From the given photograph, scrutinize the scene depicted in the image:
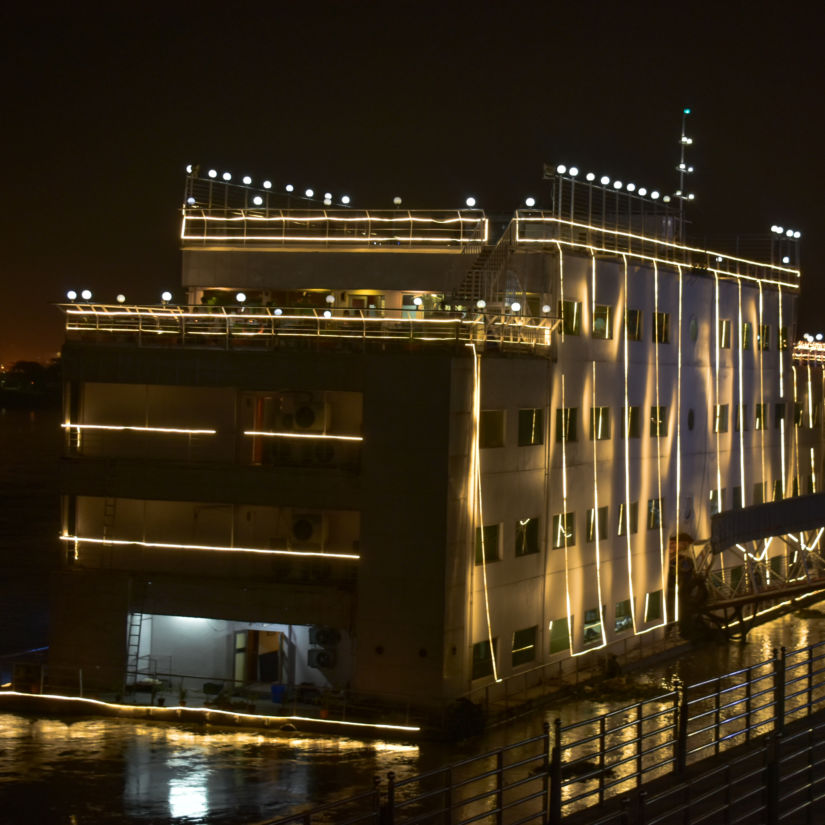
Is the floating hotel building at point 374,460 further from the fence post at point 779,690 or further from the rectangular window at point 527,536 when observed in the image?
the fence post at point 779,690

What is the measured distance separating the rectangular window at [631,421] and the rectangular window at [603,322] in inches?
81.4

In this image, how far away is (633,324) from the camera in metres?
34.5

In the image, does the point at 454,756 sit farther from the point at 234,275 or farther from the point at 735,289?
the point at 735,289

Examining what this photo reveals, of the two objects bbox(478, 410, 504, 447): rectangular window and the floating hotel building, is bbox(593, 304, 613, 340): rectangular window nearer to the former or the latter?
the floating hotel building

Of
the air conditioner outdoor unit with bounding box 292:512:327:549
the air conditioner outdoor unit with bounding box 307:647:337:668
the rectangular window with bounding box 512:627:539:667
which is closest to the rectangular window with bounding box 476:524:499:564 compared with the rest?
the rectangular window with bounding box 512:627:539:667

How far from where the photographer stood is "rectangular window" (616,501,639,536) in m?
33.9

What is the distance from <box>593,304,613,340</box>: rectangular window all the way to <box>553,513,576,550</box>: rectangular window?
4.38 meters

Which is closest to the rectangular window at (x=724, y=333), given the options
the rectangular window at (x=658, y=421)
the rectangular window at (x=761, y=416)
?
the rectangular window at (x=761, y=416)

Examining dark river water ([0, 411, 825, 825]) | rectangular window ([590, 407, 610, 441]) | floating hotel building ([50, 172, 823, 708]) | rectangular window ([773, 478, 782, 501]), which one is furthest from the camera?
rectangular window ([773, 478, 782, 501])

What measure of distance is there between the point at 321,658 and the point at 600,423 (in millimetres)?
9337

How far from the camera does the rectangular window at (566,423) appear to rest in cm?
3056

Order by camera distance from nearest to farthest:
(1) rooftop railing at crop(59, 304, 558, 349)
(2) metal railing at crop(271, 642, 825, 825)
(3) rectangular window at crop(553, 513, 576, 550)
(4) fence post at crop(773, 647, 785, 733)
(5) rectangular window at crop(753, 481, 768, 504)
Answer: (2) metal railing at crop(271, 642, 825, 825) → (4) fence post at crop(773, 647, 785, 733) → (1) rooftop railing at crop(59, 304, 558, 349) → (3) rectangular window at crop(553, 513, 576, 550) → (5) rectangular window at crop(753, 481, 768, 504)

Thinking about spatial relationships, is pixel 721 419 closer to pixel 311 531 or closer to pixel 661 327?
pixel 661 327

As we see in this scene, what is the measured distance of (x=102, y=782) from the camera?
22641 mm
